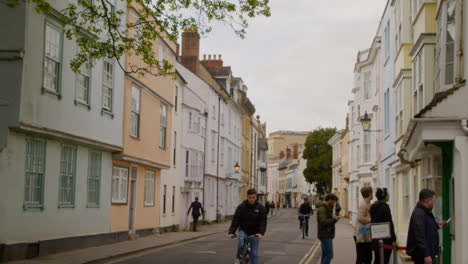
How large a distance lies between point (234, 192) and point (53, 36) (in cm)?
3883

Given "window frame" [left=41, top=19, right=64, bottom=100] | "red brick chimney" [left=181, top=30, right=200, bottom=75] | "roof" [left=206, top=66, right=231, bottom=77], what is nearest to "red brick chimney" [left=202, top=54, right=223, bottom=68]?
"roof" [left=206, top=66, right=231, bottom=77]

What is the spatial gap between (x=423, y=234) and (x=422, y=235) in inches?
0.9

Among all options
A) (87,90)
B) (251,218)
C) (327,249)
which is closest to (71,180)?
(87,90)

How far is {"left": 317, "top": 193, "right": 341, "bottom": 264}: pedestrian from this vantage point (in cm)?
1136

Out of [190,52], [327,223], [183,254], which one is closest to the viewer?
[327,223]

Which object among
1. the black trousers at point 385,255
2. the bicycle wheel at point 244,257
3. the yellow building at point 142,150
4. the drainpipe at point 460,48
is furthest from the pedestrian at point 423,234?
the yellow building at point 142,150

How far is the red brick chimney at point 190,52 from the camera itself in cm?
4381

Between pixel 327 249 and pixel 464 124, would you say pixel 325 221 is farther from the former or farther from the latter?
pixel 464 124

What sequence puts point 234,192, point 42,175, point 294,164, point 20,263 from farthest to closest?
point 294,164, point 234,192, point 42,175, point 20,263

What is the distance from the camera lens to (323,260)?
11.6 m

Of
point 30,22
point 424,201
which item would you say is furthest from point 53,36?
point 424,201

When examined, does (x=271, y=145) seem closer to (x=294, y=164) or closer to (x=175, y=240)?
(x=294, y=164)

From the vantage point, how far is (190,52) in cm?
4419

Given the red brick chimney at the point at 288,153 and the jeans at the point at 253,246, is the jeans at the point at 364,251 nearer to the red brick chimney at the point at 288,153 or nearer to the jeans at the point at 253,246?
the jeans at the point at 253,246
